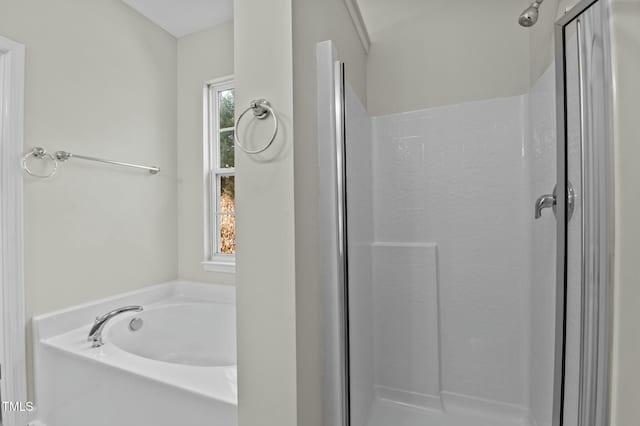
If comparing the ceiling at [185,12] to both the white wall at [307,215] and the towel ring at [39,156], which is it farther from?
the white wall at [307,215]

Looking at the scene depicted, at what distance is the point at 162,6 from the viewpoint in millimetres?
2111

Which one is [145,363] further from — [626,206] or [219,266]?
[626,206]

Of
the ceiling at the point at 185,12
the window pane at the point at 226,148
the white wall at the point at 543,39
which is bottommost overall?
the window pane at the point at 226,148

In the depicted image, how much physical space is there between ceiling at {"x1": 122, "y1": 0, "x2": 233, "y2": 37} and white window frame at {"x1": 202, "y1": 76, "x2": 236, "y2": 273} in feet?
1.39

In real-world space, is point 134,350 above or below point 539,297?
below

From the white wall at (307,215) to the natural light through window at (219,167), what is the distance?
151 cm

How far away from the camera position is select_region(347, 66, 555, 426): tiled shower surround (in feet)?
4.99

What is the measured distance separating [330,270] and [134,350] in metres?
1.60

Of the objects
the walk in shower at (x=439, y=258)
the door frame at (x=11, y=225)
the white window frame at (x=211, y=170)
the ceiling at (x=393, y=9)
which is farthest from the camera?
the white window frame at (x=211, y=170)

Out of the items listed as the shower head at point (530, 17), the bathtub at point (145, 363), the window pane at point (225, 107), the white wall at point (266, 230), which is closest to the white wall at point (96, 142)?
the bathtub at point (145, 363)

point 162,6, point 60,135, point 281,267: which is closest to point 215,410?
point 281,267

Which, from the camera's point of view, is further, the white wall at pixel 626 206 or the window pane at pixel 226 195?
the window pane at pixel 226 195

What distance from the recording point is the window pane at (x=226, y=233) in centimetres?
242

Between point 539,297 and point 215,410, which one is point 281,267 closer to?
point 215,410
